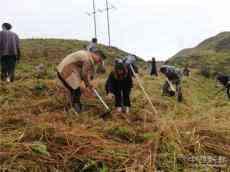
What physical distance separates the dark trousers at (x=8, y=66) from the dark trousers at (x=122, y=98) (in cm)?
318

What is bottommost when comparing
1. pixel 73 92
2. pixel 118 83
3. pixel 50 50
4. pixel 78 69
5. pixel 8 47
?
pixel 73 92

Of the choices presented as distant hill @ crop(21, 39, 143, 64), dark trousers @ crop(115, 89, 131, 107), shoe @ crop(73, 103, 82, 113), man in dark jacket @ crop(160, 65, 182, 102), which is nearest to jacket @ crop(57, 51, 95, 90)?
shoe @ crop(73, 103, 82, 113)

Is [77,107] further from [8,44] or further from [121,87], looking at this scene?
[8,44]

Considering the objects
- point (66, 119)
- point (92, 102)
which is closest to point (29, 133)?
point (66, 119)

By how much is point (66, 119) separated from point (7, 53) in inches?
148

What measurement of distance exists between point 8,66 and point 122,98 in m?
3.41

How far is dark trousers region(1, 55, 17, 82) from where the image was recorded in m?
9.48

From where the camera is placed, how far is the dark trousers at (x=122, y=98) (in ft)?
24.6

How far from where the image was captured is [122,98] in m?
7.57

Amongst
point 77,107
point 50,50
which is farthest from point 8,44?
point 50,50

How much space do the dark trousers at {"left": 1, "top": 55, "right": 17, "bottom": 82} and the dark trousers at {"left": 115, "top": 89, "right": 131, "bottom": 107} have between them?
3.18 meters

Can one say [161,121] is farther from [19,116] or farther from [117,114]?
[19,116]

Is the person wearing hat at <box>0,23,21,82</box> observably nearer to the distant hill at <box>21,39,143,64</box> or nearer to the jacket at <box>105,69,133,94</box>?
the jacket at <box>105,69,133,94</box>

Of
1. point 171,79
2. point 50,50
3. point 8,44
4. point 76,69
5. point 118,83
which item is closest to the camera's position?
point 76,69
